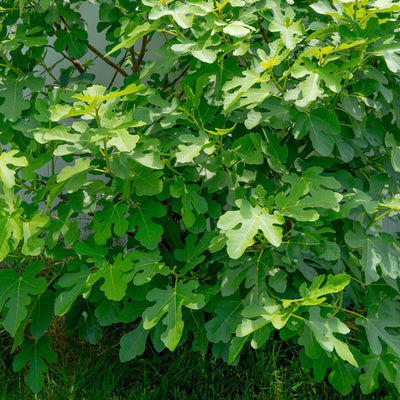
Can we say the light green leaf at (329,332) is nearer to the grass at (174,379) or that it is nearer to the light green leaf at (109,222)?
the light green leaf at (109,222)

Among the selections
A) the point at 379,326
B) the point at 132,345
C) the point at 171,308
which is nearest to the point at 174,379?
the point at 132,345

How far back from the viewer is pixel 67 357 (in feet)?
8.55

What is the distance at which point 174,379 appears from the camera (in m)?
2.46

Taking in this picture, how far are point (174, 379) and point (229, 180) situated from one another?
1098 millimetres

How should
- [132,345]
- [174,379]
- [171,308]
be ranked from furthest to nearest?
1. [174,379]
2. [132,345]
3. [171,308]

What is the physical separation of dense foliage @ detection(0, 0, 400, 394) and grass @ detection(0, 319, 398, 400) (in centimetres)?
23

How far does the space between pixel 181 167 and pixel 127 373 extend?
3.69 feet

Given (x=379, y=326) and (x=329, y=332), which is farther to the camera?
(x=379, y=326)

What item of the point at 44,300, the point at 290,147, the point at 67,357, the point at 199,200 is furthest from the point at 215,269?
the point at 67,357

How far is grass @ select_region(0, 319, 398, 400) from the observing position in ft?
7.82

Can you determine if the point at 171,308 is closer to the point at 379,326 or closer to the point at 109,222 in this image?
the point at 109,222

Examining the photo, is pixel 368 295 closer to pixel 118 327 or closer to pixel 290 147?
pixel 290 147

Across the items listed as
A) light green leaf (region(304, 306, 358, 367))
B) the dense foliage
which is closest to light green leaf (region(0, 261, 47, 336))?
the dense foliage

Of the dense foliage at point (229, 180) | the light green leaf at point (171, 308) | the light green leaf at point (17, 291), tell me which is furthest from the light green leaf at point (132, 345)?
the light green leaf at point (17, 291)
